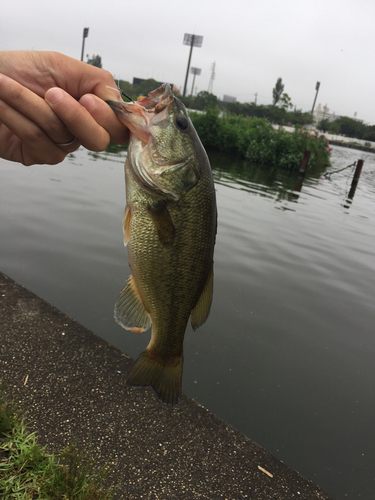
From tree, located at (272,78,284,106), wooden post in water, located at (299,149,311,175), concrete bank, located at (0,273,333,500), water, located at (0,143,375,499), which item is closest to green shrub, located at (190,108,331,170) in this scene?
wooden post in water, located at (299,149,311,175)

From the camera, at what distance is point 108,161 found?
16.0 meters

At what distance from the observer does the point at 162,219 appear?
160 cm

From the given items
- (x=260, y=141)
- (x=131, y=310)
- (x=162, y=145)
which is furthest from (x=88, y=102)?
(x=260, y=141)

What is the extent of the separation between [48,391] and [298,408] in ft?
8.62

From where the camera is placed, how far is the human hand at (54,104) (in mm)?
1419

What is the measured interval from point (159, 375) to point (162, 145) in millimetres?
1153

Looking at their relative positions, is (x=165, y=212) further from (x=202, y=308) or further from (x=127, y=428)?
(x=127, y=428)

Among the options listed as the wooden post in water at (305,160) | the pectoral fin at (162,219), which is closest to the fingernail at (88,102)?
the pectoral fin at (162,219)

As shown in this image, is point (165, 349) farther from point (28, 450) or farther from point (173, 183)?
point (28, 450)

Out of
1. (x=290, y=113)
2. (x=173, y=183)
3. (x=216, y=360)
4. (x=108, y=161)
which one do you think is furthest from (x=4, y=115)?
(x=290, y=113)

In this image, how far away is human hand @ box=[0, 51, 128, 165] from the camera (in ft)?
4.66

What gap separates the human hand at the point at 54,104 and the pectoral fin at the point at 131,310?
2.34ft

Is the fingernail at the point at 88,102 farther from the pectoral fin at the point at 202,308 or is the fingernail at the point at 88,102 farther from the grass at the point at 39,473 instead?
the grass at the point at 39,473

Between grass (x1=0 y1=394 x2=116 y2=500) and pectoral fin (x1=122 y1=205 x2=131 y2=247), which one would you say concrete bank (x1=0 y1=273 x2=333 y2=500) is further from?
pectoral fin (x1=122 y1=205 x2=131 y2=247)
